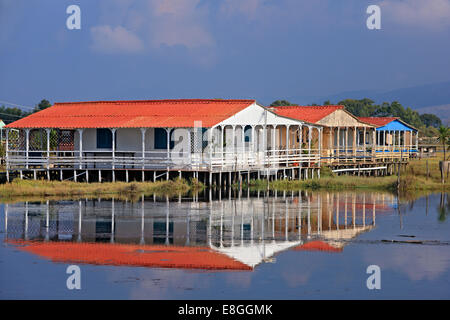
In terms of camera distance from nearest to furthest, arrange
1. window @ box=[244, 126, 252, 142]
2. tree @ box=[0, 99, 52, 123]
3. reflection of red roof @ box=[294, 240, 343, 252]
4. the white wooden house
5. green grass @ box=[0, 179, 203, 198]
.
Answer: reflection of red roof @ box=[294, 240, 343, 252]
green grass @ box=[0, 179, 203, 198]
the white wooden house
window @ box=[244, 126, 252, 142]
tree @ box=[0, 99, 52, 123]

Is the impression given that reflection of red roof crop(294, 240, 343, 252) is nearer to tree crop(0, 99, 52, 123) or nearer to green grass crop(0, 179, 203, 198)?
green grass crop(0, 179, 203, 198)

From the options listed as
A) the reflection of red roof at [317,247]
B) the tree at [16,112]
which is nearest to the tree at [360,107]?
the tree at [16,112]

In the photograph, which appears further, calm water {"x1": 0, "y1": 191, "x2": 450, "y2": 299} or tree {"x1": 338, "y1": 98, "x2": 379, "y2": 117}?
tree {"x1": 338, "y1": 98, "x2": 379, "y2": 117}

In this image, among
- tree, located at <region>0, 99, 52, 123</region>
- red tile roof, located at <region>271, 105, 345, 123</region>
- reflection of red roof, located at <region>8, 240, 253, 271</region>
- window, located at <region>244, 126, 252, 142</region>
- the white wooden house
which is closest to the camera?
reflection of red roof, located at <region>8, 240, 253, 271</region>

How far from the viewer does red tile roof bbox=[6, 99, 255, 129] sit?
41.0 meters

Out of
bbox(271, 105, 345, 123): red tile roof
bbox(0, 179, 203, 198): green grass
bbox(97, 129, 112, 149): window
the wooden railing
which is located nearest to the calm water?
bbox(0, 179, 203, 198): green grass

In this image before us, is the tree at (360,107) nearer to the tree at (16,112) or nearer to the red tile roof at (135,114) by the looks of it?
the tree at (16,112)

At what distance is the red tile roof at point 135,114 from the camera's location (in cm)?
4097

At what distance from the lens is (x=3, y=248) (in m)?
22.5

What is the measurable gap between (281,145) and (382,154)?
919 cm

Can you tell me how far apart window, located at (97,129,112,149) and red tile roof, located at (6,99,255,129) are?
641mm

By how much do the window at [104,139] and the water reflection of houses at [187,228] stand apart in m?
8.56
